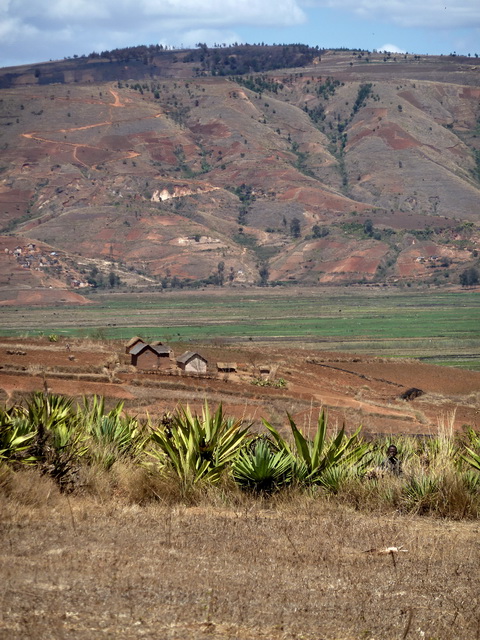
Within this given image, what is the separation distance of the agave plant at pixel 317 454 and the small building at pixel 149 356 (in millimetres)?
35883

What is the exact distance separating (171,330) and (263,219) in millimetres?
89980

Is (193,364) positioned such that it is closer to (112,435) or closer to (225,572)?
(112,435)

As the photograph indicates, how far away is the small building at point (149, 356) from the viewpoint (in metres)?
45.7

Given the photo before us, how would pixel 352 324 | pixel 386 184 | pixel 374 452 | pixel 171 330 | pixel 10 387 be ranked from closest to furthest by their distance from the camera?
pixel 374 452 < pixel 10 387 < pixel 171 330 < pixel 352 324 < pixel 386 184

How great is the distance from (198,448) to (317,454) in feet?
4.25

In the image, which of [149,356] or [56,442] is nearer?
[56,442]

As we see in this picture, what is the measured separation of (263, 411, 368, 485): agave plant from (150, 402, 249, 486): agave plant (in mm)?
570

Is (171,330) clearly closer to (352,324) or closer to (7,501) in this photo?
(352,324)

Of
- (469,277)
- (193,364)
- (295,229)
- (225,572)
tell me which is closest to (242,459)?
(225,572)

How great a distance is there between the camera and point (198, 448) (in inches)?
380

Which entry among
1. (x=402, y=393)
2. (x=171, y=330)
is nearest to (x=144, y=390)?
(x=402, y=393)

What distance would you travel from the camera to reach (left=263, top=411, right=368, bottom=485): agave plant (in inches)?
375

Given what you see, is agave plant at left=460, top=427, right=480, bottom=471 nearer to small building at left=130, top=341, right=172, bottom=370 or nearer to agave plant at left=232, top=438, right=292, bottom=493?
agave plant at left=232, top=438, right=292, bottom=493

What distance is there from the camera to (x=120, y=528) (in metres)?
7.21
